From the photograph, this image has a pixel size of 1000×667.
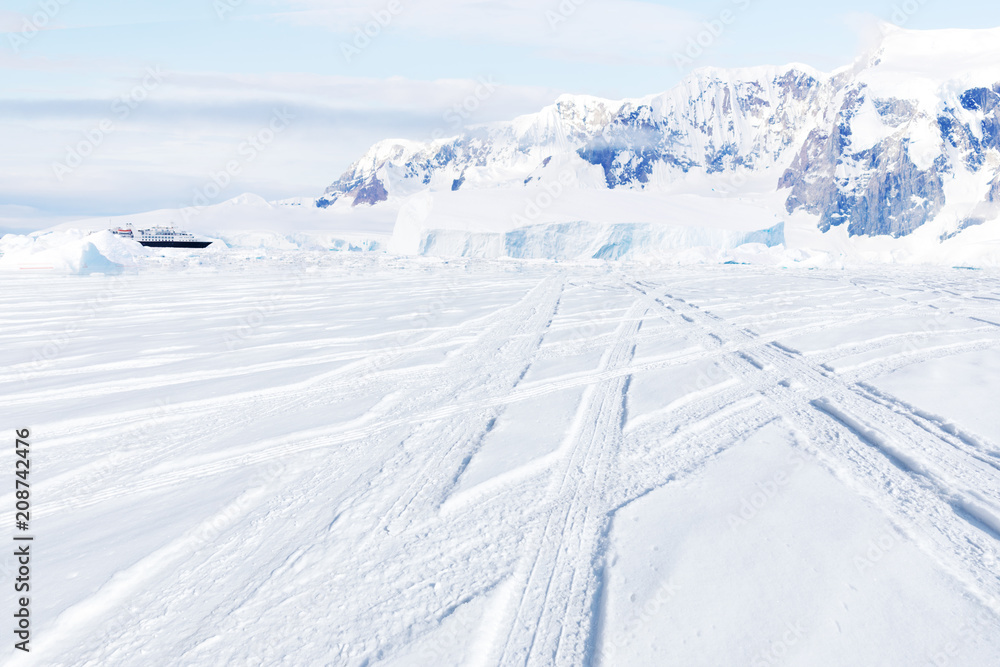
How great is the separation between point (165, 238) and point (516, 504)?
243ft

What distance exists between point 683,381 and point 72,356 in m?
7.18

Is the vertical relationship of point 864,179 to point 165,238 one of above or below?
above

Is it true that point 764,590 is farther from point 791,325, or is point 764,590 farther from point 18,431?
point 791,325

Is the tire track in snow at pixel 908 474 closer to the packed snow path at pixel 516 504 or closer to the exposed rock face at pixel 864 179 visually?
the packed snow path at pixel 516 504

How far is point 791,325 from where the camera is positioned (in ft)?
29.2

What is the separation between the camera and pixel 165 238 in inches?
2603

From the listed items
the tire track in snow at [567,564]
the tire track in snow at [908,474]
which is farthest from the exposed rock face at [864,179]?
the tire track in snow at [567,564]

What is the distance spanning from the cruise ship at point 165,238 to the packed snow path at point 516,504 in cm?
6572

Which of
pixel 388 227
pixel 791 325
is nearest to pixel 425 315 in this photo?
pixel 791 325

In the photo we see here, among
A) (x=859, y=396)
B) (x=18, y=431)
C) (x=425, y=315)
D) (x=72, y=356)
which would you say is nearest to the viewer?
(x=18, y=431)

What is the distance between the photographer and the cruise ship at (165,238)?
213 ft

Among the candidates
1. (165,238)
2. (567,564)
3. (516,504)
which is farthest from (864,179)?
(567,564)

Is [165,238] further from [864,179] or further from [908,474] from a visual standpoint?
[864,179]

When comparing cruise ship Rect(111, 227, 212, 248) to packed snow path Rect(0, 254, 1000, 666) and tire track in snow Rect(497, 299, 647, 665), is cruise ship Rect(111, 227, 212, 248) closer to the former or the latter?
packed snow path Rect(0, 254, 1000, 666)
